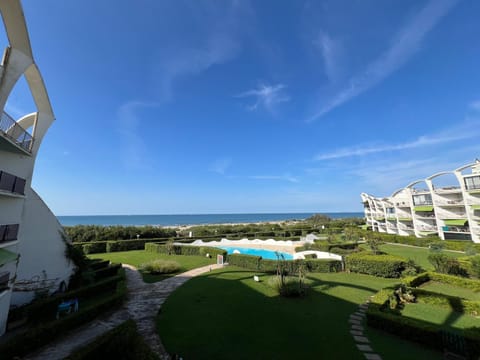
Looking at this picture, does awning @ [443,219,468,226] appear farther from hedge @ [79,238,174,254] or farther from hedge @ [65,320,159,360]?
hedge @ [79,238,174,254]

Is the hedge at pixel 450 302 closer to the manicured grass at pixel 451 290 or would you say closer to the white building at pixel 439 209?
the manicured grass at pixel 451 290

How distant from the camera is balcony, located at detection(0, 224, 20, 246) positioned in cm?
822

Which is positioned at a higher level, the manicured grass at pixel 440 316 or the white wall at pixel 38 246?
the white wall at pixel 38 246

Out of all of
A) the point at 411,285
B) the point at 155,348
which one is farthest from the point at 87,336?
the point at 411,285

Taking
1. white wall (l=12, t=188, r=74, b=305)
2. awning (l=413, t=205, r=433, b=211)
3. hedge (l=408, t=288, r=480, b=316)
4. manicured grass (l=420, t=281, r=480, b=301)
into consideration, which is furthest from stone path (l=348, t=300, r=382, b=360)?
awning (l=413, t=205, r=433, b=211)

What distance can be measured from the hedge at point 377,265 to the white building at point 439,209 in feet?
70.1

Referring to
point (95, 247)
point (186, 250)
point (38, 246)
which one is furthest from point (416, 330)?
point (95, 247)

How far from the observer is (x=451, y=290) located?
12.1 meters

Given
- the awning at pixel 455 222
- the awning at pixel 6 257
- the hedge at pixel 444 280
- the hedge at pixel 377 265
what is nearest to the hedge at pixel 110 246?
the awning at pixel 6 257

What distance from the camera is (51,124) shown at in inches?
449

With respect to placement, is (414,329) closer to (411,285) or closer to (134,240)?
(411,285)

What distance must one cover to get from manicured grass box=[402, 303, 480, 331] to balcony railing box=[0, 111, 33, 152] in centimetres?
1755

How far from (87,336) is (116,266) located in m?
9.42

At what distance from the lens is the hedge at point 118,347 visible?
17.6 ft
